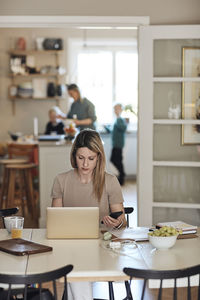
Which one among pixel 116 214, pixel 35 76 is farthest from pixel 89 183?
pixel 35 76

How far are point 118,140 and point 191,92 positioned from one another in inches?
177

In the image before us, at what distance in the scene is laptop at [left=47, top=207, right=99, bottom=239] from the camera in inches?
108

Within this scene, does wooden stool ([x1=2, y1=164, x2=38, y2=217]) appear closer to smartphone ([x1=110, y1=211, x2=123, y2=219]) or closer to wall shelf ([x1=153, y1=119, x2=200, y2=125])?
wall shelf ([x1=153, y1=119, x2=200, y2=125])

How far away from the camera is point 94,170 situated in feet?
10.9

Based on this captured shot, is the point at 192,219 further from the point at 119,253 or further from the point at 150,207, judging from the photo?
the point at 119,253

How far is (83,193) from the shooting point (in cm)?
332

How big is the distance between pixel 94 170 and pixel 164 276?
4.09ft

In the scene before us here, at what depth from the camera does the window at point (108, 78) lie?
9.91 meters

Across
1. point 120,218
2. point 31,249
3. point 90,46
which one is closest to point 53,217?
point 31,249

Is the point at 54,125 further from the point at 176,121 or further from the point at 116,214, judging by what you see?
the point at 116,214

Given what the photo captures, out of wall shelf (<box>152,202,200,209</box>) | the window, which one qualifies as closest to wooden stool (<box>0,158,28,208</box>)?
wall shelf (<box>152,202,200,209</box>)

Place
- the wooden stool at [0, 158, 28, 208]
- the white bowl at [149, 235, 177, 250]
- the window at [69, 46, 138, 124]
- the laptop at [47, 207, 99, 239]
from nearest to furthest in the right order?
the white bowl at [149, 235, 177, 250], the laptop at [47, 207, 99, 239], the wooden stool at [0, 158, 28, 208], the window at [69, 46, 138, 124]

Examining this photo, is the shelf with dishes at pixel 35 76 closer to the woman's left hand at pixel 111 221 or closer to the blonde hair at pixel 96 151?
the blonde hair at pixel 96 151

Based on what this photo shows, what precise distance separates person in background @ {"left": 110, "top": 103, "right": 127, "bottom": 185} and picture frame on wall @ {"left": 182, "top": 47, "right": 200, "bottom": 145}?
4.29 meters
